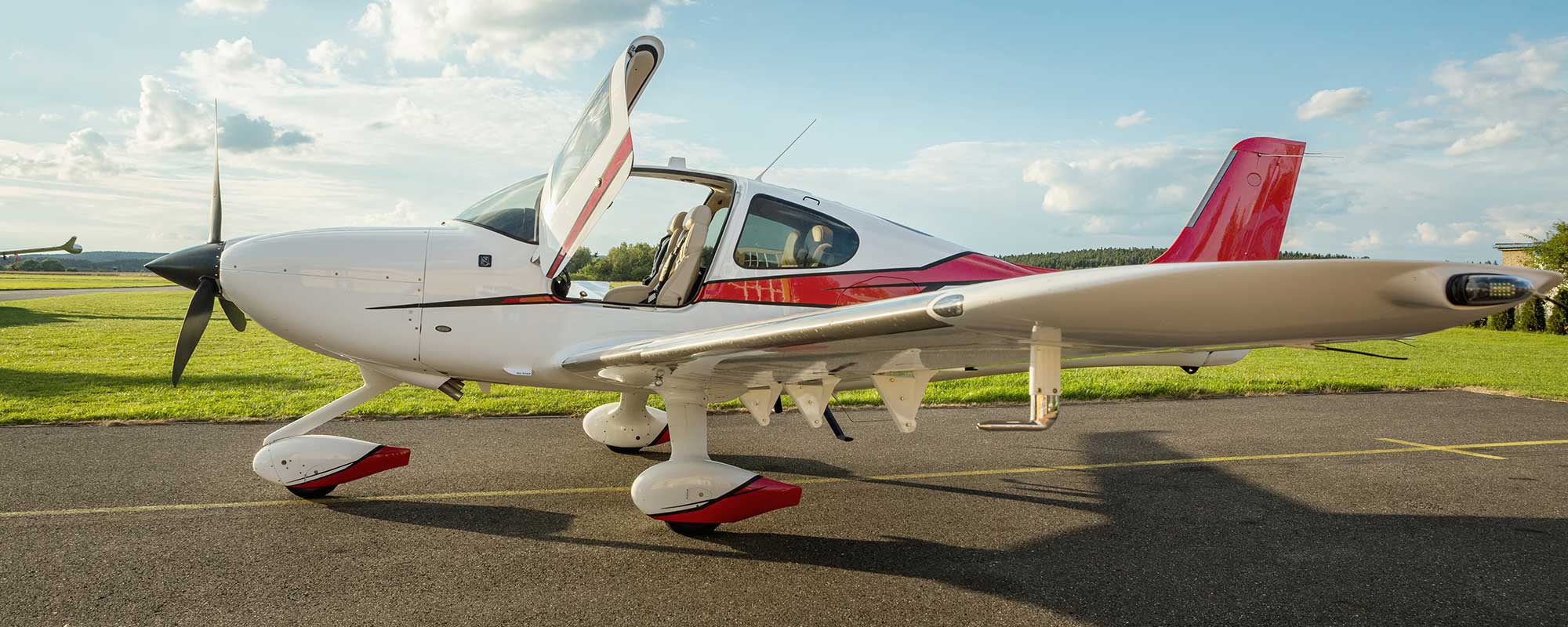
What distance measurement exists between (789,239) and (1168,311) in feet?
9.94

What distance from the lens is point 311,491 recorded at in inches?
205

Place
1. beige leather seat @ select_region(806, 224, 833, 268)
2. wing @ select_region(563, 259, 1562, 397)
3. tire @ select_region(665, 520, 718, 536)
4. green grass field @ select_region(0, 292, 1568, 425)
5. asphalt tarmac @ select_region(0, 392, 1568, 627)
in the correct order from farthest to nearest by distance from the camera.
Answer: green grass field @ select_region(0, 292, 1568, 425) < beige leather seat @ select_region(806, 224, 833, 268) < tire @ select_region(665, 520, 718, 536) < asphalt tarmac @ select_region(0, 392, 1568, 627) < wing @ select_region(563, 259, 1562, 397)

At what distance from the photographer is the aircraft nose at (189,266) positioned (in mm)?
4941

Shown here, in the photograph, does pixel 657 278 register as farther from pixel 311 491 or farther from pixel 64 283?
pixel 64 283

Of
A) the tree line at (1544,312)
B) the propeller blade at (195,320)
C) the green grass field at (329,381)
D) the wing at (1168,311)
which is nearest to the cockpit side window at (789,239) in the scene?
the wing at (1168,311)

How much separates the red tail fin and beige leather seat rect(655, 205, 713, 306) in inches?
171

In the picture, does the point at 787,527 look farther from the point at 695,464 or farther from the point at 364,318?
the point at 364,318

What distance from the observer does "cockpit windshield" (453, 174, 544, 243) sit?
5074 millimetres

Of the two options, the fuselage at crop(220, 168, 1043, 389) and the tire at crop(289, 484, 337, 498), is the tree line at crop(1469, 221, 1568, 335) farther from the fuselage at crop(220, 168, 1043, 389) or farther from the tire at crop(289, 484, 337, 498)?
the tire at crop(289, 484, 337, 498)

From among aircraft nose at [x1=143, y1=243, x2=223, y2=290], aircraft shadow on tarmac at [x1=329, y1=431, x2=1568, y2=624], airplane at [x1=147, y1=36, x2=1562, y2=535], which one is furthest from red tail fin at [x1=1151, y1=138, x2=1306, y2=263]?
aircraft nose at [x1=143, y1=243, x2=223, y2=290]

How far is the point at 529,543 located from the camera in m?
4.39

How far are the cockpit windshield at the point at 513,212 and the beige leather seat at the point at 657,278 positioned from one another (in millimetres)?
656

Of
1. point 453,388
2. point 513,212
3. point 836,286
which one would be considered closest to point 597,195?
point 513,212

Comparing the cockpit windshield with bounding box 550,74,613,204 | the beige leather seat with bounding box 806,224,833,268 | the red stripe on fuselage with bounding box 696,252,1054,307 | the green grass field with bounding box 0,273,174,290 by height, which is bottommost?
the red stripe on fuselage with bounding box 696,252,1054,307
